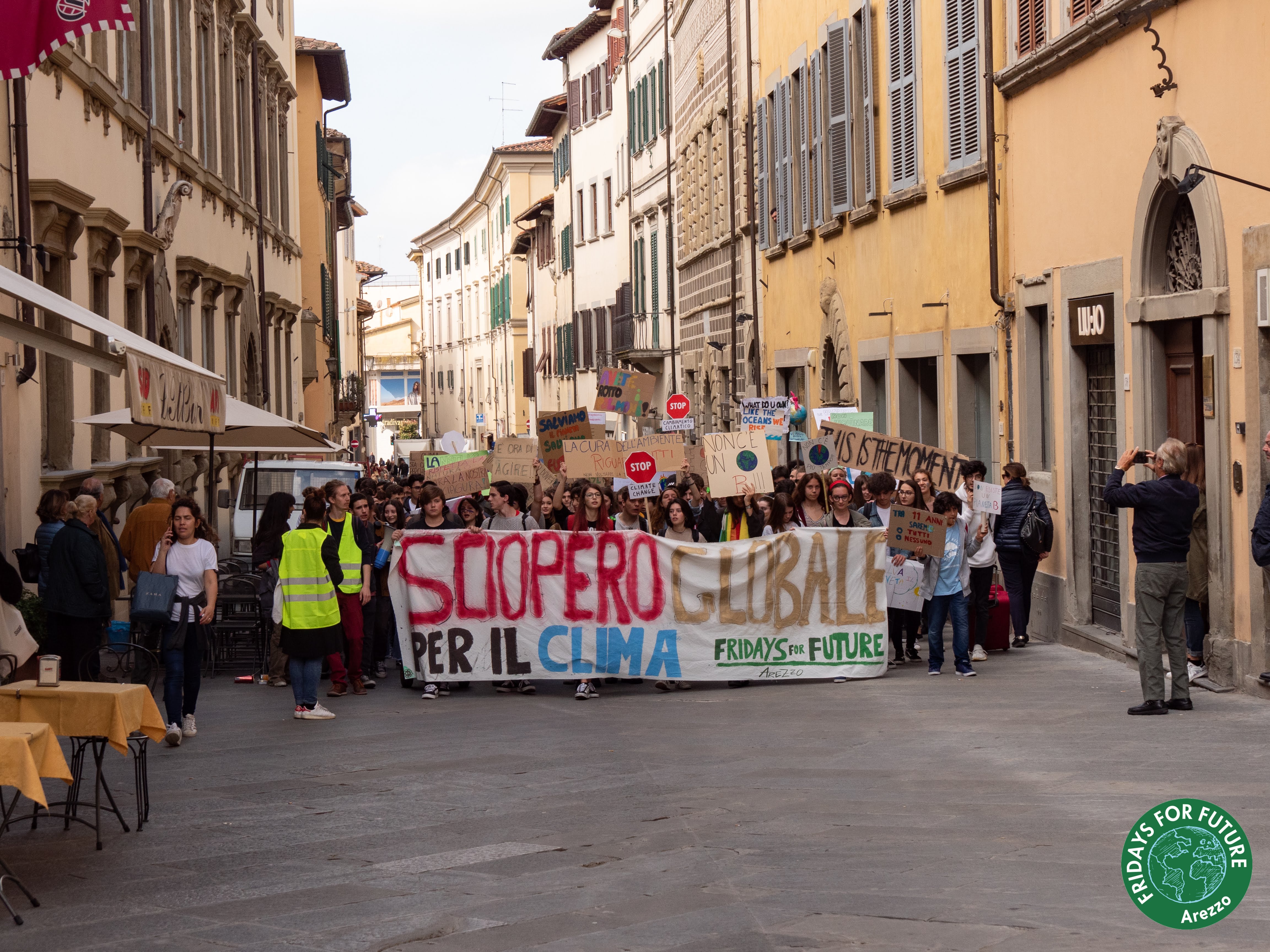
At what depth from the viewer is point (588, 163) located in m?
51.5

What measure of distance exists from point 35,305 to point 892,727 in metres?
5.59

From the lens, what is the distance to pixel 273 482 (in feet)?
68.5

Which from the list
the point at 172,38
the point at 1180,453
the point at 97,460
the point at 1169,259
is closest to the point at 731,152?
the point at 172,38

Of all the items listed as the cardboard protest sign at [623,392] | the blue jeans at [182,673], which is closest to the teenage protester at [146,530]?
the blue jeans at [182,673]

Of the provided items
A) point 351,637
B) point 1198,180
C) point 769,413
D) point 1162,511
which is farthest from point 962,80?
point 351,637

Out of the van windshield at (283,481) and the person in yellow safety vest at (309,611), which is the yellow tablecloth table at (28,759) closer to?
the person in yellow safety vest at (309,611)

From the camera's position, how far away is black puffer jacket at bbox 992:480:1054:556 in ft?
50.1

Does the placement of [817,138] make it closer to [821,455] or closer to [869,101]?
[869,101]

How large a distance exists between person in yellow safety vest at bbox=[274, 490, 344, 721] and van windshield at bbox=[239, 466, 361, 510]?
8120mm

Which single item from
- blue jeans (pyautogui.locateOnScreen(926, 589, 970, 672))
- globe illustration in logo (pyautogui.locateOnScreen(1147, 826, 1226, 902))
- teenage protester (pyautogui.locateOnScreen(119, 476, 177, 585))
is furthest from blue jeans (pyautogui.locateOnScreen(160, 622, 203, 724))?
globe illustration in logo (pyautogui.locateOnScreen(1147, 826, 1226, 902))

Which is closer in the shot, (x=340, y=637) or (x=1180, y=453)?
(x=1180, y=453)

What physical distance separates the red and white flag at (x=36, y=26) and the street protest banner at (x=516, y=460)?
7.43 m

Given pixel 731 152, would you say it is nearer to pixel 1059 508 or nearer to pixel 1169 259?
pixel 1059 508

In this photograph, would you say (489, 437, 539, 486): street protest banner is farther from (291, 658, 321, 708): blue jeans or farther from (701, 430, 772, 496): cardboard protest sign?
(291, 658, 321, 708): blue jeans
